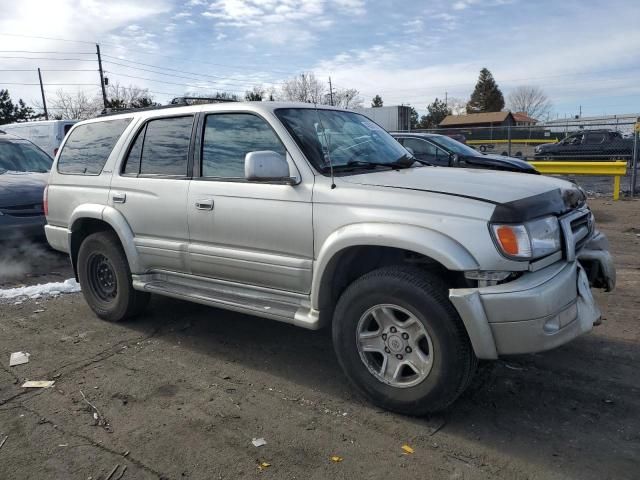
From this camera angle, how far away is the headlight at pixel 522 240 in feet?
9.83

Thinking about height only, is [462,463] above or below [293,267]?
below

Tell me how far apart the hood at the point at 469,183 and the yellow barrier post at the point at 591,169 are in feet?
34.3

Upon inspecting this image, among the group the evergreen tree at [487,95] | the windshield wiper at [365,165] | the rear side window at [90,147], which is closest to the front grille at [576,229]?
the windshield wiper at [365,165]

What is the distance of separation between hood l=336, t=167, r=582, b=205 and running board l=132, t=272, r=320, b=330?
3.01ft

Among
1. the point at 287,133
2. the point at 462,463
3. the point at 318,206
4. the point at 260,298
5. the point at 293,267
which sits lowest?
the point at 462,463

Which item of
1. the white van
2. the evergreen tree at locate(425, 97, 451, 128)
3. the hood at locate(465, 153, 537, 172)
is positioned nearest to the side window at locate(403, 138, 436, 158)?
the hood at locate(465, 153, 537, 172)

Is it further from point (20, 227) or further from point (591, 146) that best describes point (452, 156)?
point (591, 146)

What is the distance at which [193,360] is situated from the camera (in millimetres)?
4371

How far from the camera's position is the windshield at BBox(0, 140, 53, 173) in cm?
844

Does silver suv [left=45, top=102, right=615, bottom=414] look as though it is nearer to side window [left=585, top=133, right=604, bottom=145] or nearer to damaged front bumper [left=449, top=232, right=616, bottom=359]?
damaged front bumper [left=449, top=232, right=616, bottom=359]

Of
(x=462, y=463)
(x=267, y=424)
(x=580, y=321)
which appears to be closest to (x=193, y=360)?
(x=267, y=424)

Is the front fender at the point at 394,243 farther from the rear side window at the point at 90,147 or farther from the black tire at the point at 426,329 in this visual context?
the rear side window at the point at 90,147

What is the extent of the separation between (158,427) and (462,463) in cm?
179

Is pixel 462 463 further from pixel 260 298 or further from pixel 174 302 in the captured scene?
pixel 174 302
